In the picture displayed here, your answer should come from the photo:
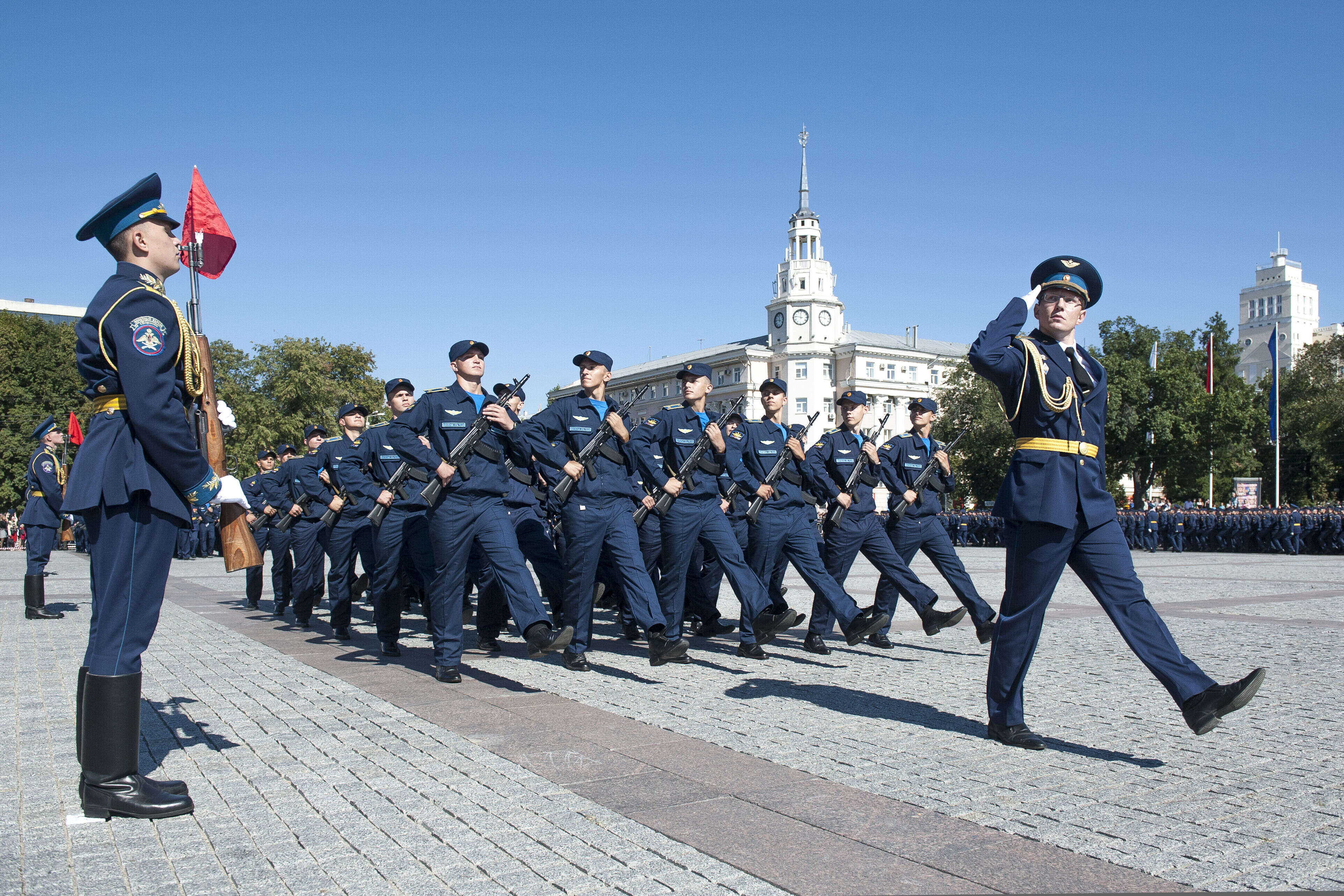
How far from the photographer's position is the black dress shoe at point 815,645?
898 centimetres

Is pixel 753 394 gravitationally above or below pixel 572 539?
above

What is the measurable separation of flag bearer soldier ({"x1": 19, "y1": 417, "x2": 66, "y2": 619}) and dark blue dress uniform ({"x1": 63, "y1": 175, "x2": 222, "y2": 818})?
915 centimetres

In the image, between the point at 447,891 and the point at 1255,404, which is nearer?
the point at 447,891

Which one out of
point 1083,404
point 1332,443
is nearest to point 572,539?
point 1083,404

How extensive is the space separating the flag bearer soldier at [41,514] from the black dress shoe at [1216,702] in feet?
39.2

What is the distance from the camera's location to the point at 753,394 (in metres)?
108

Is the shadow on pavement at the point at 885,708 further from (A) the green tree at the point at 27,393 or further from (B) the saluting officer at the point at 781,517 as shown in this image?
(A) the green tree at the point at 27,393

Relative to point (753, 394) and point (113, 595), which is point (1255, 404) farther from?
point (113, 595)

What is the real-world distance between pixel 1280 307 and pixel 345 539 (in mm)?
166914

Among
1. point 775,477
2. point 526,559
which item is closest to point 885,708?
point 775,477

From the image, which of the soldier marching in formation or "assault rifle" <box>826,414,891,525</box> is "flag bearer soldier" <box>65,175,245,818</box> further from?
"assault rifle" <box>826,414,891,525</box>

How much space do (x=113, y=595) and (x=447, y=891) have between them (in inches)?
81.5

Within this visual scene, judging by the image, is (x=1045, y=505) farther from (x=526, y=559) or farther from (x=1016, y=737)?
(x=526, y=559)

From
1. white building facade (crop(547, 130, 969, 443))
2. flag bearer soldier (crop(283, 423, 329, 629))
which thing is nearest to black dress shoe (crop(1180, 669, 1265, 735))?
flag bearer soldier (crop(283, 423, 329, 629))
